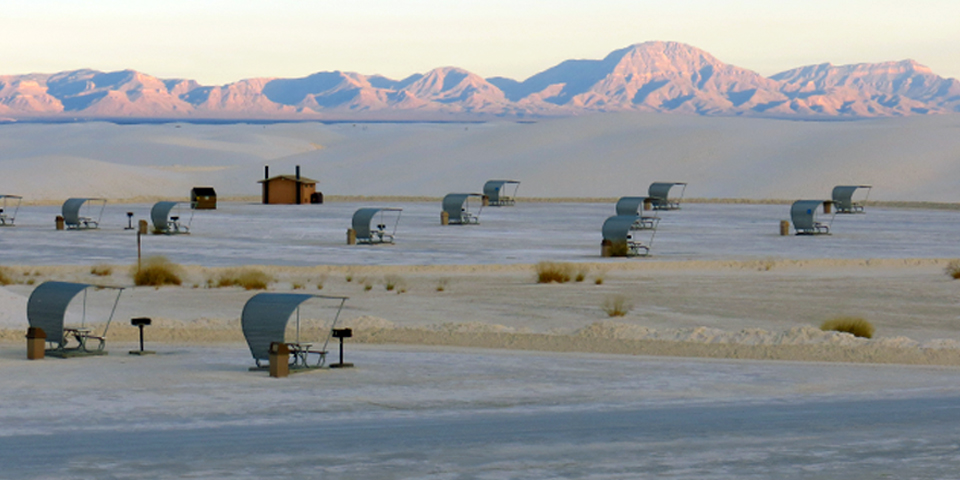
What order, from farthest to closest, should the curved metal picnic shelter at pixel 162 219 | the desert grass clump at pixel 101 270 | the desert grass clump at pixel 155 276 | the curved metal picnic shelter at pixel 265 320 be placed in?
the curved metal picnic shelter at pixel 162 219
the desert grass clump at pixel 101 270
the desert grass clump at pixel 155 276
the curved metal picnic shelter at pixel 265 320

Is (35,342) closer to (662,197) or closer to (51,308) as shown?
(51,308)

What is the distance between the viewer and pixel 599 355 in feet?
56.2

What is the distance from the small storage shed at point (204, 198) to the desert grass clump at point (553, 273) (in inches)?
1559

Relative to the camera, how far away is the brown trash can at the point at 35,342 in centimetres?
1628

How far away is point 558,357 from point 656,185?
55.2m

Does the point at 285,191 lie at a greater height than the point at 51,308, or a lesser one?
greater

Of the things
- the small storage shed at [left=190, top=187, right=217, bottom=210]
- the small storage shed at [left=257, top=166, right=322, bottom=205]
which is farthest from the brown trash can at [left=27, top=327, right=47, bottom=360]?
the small storage shed at [left=257, top=166, right=322, bottom=205]

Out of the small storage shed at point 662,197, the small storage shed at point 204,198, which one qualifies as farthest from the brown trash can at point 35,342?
the small storage shed at point 662,197

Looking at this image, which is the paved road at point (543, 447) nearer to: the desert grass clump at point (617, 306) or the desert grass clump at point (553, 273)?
the desert grass clump at point (617, 306)

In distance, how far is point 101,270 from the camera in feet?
96.6

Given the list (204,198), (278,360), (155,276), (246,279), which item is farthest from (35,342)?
(204,198)

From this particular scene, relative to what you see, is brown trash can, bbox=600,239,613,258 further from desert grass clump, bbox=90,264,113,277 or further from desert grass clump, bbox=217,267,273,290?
desert grass clump, bbox=90,264,113,277

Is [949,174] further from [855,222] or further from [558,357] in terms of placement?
[558,357]

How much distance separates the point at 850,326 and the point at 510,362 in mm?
6393
